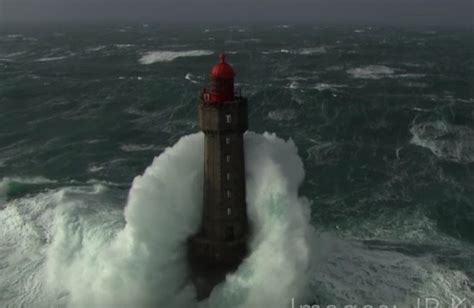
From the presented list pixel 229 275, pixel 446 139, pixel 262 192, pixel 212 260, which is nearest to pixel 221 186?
pixel 262 192

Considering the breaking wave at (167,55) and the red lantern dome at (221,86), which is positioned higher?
the red lantern dome at (221,86)

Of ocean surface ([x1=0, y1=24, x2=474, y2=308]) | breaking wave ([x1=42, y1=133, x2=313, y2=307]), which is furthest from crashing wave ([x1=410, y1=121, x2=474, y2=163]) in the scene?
breaking wave ([x1=42, y1=133, x2=313, y2=307])

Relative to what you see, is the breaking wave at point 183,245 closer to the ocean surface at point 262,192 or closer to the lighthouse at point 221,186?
the ocean surface at point 262,192

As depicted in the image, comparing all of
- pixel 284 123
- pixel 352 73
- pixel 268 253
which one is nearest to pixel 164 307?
pixel 268 253

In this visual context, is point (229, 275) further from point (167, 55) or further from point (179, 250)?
point (167, 55)

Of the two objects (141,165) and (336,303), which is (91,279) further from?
(141,165)

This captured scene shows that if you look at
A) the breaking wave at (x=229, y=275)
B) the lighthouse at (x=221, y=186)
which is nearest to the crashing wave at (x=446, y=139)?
the breaking wave at (x=229, y=275)
